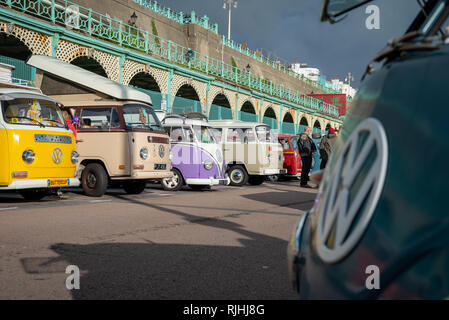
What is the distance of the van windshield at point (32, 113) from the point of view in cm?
916

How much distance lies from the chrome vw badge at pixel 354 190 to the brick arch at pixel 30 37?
57.7ft

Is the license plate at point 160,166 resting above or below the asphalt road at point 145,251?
above

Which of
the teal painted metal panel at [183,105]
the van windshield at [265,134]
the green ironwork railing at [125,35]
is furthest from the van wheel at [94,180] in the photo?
the teal painted metal panel at [183,105]

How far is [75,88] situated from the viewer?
12.8 metres

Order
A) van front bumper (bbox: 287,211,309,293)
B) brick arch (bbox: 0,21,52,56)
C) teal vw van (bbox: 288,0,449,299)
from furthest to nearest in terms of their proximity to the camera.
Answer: brick arch (bbox: 0,21,52,56) < van front bumper (bbox: 287,211,309,293) < teal vw van (bbox: 288,0,449,299)

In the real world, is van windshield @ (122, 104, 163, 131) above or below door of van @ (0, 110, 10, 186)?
above

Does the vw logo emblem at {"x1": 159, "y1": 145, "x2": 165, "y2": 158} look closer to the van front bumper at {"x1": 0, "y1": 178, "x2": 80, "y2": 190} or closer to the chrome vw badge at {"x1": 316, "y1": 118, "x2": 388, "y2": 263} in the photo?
the van front bumper at {"x1": 0, "y1": 178, "x2": 80, "y2": 190}

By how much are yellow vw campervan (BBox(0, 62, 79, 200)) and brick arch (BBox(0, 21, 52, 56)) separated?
710 cm

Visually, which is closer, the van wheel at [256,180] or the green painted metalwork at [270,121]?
the van wheel at [256,180]

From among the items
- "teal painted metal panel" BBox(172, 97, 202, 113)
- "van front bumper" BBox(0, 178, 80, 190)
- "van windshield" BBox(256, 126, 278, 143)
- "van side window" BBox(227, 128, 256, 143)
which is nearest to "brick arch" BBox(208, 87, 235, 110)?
"teal painted metal panel" BBox(172, 97, 202, 113)

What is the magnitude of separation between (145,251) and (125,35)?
2012cm

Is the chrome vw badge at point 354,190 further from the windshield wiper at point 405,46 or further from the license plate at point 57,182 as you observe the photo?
the license plate at point 57,182

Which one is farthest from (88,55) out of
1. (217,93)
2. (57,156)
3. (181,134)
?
(217,93)

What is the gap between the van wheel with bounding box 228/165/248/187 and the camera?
1730cm
